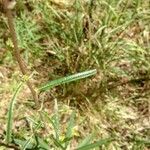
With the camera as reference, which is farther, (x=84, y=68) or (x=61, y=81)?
(x=84, y=68)

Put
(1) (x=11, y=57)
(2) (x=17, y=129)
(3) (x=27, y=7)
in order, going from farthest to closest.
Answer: (3) (x=27, y=7) < (1) (x=11, y=57) < (2) (x=17, y=129)

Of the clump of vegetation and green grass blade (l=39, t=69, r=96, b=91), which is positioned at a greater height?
the clump of vegetation

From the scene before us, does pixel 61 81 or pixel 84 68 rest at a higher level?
pixel 84 68

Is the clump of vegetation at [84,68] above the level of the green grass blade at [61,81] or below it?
above

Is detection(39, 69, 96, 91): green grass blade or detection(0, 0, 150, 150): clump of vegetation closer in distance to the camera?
detection(39, 69, 96, 91): green grass blade

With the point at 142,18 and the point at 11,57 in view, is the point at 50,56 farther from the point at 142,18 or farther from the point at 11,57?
the point at 142,18

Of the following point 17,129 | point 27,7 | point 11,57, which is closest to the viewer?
point 17,129

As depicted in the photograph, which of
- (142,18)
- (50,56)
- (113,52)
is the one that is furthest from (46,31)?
(142,18)

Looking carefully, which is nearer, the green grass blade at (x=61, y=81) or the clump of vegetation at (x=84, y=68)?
the green grass blade at (x=61, y=81)
